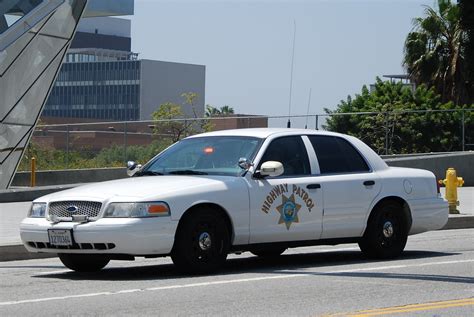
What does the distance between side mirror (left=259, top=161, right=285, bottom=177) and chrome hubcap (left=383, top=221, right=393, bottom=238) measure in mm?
1865

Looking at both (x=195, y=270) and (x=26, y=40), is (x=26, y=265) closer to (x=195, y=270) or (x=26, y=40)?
(x=195, y=270)

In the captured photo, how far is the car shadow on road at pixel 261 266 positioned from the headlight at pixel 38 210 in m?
0.65

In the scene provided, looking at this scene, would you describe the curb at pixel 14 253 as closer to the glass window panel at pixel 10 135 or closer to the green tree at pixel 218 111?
the glass window panel at pixel 10 135

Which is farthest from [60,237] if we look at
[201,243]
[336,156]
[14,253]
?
[336,156]

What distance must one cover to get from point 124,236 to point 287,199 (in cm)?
215

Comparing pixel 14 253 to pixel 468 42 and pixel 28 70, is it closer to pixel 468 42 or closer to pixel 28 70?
pixel 28 70

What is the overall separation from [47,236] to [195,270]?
1556 mm

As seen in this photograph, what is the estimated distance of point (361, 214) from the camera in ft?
44.2

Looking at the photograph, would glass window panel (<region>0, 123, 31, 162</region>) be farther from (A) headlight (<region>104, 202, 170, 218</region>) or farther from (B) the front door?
(A) headlight (<region>104, 202, 170, 218</region>)

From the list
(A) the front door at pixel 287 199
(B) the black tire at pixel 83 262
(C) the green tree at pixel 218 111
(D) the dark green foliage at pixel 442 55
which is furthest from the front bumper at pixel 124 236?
(C) the green tree at pixel 218 111

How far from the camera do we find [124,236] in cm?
1150

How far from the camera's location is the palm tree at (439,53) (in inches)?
2191

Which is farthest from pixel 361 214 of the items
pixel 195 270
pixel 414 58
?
pixel 414 58

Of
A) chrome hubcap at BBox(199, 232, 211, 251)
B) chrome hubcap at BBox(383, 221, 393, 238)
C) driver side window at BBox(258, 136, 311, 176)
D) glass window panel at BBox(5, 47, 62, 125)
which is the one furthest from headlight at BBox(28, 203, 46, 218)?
glass window panel at BBox(5, 47, 62, 125)
